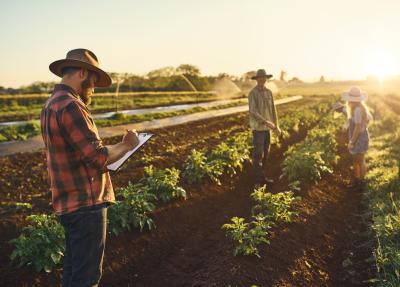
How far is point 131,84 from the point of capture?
1646 inches

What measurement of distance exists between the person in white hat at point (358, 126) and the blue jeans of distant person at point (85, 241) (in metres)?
6.07

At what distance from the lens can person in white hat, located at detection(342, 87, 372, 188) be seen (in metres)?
7.85

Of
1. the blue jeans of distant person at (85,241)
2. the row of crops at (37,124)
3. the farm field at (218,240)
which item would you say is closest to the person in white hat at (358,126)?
the farm field at (218,240)

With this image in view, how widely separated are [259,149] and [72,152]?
5425 millimetres

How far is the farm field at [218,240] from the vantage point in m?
4.54

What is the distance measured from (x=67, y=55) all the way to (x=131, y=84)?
39.7m

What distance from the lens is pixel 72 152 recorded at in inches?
111

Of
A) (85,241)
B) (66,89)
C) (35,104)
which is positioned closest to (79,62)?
(66,89)

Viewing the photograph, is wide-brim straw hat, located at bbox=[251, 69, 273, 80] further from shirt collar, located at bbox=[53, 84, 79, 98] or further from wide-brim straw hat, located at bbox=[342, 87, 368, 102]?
shirt collar, located at bbox=[53, 84, 79, 98]

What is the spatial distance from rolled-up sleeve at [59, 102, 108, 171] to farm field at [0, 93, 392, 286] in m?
2.18

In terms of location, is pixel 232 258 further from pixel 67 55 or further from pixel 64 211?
pixel 67 55

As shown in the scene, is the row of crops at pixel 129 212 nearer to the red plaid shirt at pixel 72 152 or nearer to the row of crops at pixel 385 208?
the row of crops at pixel 385 208

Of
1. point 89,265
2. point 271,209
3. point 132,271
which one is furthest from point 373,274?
point 89,265

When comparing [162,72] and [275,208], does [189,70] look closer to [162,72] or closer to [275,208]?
[162,72]
